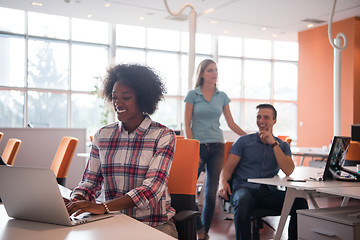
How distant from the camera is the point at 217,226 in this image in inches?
183

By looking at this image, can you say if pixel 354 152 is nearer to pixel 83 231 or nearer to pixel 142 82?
pixel 142 82

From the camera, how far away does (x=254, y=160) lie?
10.5 ft

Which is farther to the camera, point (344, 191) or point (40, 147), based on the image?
point (40, 147)

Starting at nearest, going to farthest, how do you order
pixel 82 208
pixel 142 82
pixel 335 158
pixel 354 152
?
pixel 82 208
pixel 142 82
pixel 335 158
pixel 354 152

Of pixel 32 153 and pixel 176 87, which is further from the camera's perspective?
pixel 176 87


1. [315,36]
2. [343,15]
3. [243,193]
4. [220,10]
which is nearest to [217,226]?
[243,193]

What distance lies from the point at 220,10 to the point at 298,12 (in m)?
1.76

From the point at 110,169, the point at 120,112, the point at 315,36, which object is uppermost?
the point at 315,36

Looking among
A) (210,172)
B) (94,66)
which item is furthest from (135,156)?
(94,66)

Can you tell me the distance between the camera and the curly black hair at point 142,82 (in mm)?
1954

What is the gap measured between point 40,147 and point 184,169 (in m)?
5.77

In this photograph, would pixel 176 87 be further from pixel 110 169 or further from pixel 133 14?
pixel 110 169

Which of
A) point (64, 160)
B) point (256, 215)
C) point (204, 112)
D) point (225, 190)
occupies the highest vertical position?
point (204, 112)

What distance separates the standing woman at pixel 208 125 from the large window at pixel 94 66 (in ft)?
20.8
